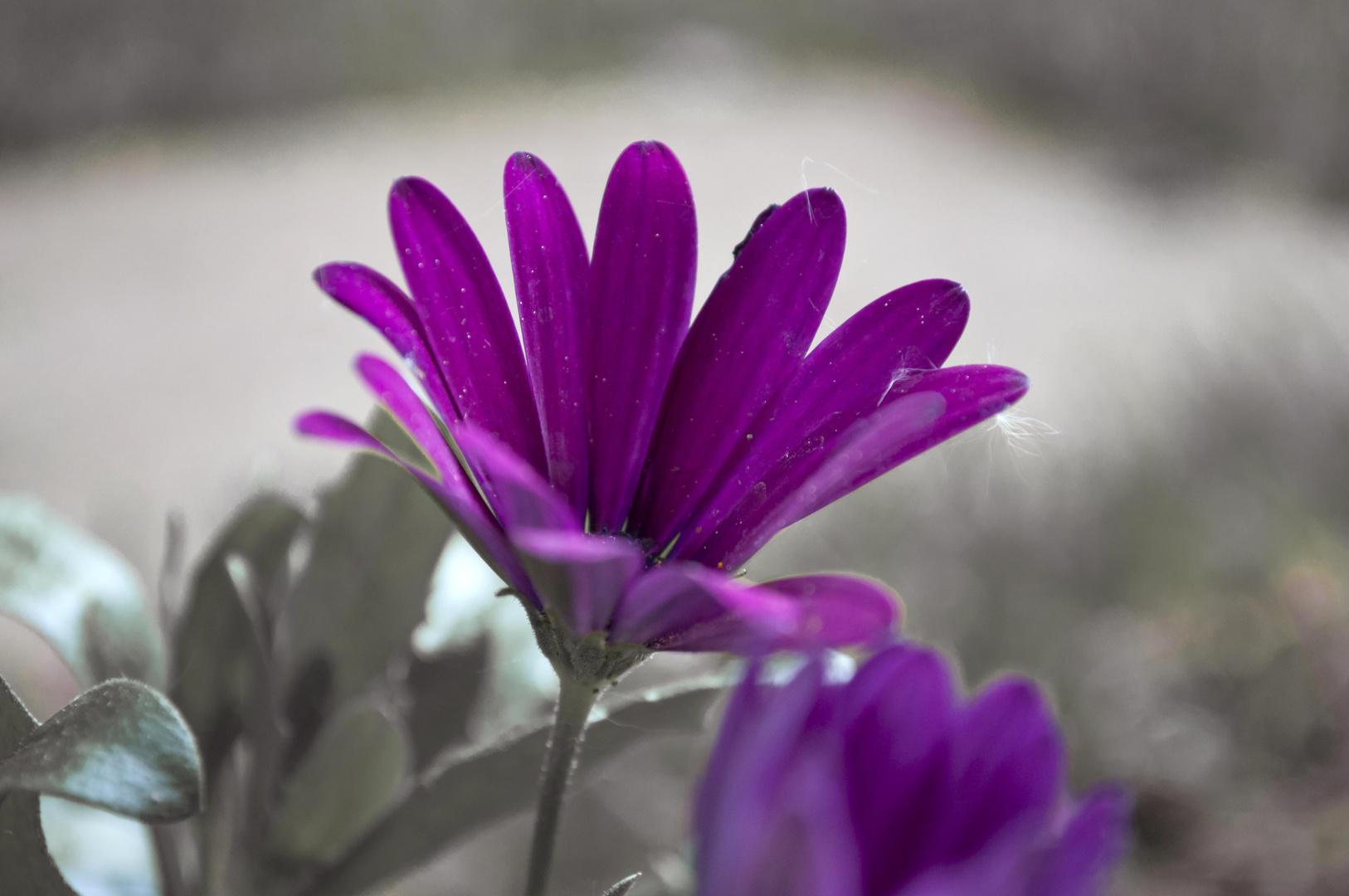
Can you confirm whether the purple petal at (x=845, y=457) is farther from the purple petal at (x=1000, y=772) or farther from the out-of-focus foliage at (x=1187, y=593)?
the out-of-focus foliage at (x=1187, y=593)

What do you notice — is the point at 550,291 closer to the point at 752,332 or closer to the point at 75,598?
the point at 752,332

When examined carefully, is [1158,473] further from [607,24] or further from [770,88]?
[607,24]

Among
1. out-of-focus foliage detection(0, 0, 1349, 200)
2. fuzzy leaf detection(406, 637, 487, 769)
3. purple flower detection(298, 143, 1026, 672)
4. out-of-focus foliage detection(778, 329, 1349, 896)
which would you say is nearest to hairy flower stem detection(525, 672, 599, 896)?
purple flower detection(298, 143, 1026, 672)

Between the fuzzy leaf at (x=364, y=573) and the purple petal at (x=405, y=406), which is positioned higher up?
the purple petal at (x=405, y=406)

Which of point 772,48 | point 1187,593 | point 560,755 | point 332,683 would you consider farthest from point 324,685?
point 772,48

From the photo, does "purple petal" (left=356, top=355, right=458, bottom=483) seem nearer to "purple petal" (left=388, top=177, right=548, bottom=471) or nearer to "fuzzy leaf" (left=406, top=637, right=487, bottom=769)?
"purple petal" (left=388, top=177, right=548, bottom=471)

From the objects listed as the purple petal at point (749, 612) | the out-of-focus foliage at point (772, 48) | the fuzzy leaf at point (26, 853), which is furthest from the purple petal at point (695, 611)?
the out-of-focus foliage at point (772, 48)

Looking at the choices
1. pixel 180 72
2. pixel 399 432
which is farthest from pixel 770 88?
pixel 399 432
